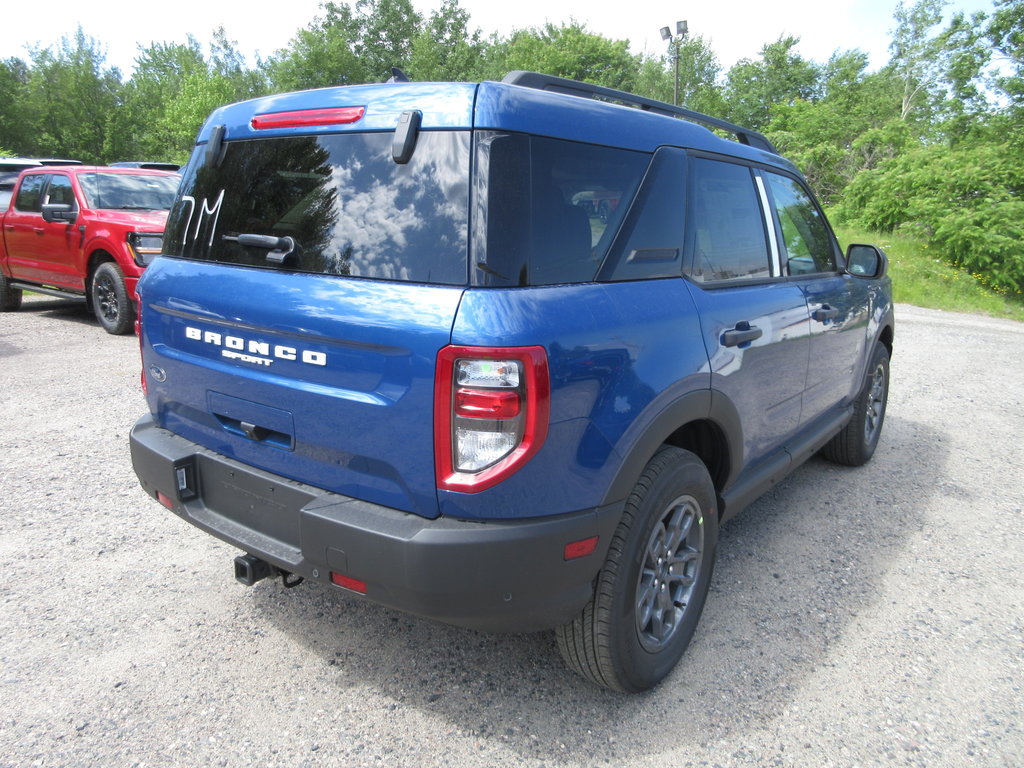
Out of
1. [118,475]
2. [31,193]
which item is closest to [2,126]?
[31,193]

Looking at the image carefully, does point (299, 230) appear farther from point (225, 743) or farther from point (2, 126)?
point (2, 126)

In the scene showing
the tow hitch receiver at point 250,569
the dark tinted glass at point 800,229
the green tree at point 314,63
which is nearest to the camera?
the tow hitch receiver at point 250,569

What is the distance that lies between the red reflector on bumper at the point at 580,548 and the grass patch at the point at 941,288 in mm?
14585

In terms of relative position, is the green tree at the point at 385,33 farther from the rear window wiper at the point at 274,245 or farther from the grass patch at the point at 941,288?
the rear window wiper at the point at 274,245

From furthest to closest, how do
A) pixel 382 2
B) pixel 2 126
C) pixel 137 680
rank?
pixel 382 2 → pixel 2 126 → pixel 137 680

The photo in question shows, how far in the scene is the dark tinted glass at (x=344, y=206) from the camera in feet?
6.37

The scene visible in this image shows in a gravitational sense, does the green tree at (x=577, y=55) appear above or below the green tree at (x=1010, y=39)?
above

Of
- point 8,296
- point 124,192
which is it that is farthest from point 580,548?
point 8,296

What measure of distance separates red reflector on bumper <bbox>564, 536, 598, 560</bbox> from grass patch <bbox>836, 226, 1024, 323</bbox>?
14.6m

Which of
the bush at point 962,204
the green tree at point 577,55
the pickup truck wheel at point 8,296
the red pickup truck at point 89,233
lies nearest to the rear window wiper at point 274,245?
the red pickup truck at point 89,233

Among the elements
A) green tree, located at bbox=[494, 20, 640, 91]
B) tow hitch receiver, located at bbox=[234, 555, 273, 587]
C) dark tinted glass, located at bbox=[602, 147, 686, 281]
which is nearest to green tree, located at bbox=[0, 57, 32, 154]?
green tree, located at bbox=[494, 20, 640, 91]

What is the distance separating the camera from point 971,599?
320cm

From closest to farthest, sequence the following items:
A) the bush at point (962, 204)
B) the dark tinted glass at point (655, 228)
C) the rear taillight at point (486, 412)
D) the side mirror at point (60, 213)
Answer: the rear taillight at point (486, 412) < the dark tinted glass at point (655, 228) < the side mirror at point (60, 213) < the bush at point (962, 204)

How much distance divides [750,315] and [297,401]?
5.90ft
